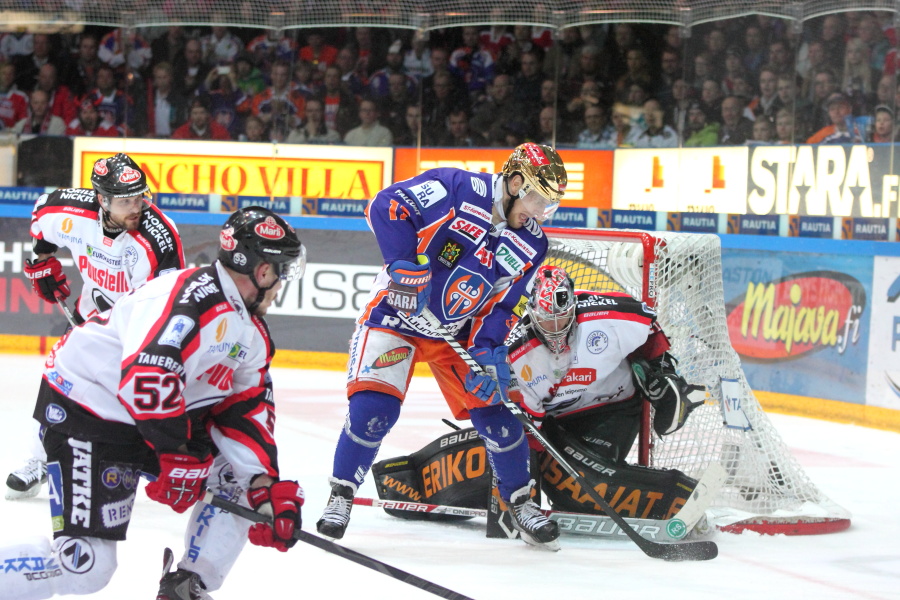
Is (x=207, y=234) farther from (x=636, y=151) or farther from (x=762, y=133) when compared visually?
(x=762, y=133)

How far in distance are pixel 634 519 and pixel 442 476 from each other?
663 millimetres

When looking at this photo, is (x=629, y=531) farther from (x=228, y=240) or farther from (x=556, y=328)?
(x=228, y=240)

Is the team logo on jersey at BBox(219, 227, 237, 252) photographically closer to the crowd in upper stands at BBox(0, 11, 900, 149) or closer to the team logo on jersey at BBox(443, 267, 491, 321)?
the team logo on jersey at BBox(443, 267, 491, 321)

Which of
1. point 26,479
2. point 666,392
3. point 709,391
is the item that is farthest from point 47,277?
A: point 709,391

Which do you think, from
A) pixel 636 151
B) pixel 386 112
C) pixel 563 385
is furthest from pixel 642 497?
pixel 386 112

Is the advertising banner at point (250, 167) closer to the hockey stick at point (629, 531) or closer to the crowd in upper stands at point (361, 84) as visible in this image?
the crowd in upper stands at point (361, 84)

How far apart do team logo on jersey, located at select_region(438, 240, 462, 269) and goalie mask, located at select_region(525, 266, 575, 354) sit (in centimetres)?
30

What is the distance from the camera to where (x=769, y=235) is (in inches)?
251

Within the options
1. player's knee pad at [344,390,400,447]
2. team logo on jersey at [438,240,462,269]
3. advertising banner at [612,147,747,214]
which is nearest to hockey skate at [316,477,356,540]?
player's knee pad at [344,390,400,447]

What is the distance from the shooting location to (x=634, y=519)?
3475 mm

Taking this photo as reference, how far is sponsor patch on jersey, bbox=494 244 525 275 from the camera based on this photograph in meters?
3.42

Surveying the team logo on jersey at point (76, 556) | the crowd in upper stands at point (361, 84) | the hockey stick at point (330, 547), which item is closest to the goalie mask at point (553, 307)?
the hockey stick at point (330, 547)

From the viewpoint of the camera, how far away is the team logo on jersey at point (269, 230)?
2279 mm

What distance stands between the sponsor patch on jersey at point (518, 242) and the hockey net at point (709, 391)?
62 centimetres
